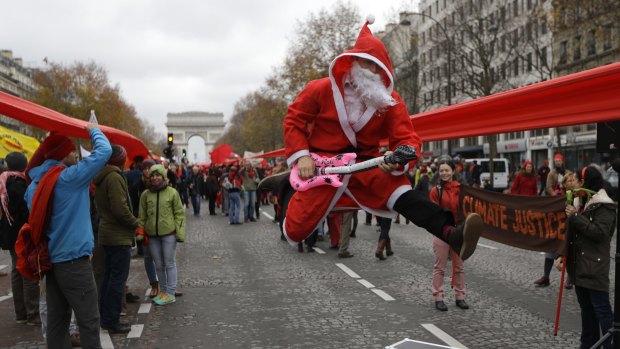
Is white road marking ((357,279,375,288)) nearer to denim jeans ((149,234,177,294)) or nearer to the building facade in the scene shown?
denim jeans ((149,234,177,294))

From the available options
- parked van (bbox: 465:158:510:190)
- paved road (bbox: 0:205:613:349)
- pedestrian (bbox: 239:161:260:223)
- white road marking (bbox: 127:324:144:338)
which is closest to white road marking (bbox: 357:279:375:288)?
paved road (bbox: 0:205:613:349)

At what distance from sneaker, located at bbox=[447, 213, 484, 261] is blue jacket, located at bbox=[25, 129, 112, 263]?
2692mm

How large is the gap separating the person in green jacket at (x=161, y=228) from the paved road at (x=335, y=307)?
31 cm

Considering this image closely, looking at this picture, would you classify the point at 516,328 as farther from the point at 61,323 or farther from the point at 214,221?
the point at 214,221

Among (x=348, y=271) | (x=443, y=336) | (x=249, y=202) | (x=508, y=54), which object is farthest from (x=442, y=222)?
(x=508, y=54)

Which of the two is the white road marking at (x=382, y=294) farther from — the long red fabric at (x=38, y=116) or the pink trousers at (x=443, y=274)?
the long red fabric at (x=38, y=116)

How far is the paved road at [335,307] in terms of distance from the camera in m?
6.27

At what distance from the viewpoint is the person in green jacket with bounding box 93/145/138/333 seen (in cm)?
668

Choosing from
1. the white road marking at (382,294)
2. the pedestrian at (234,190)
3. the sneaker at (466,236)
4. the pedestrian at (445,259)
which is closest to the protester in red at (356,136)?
the sneaker at (466,236)

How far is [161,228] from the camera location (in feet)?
26.2

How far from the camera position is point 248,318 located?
7.14m

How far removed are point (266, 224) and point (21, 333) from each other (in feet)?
42.6

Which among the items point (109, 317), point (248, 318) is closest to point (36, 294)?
point (109, 317)

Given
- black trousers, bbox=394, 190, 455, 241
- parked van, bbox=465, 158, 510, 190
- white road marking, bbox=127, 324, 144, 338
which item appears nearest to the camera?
black trousers, bbox=394, 190, 455, 241
